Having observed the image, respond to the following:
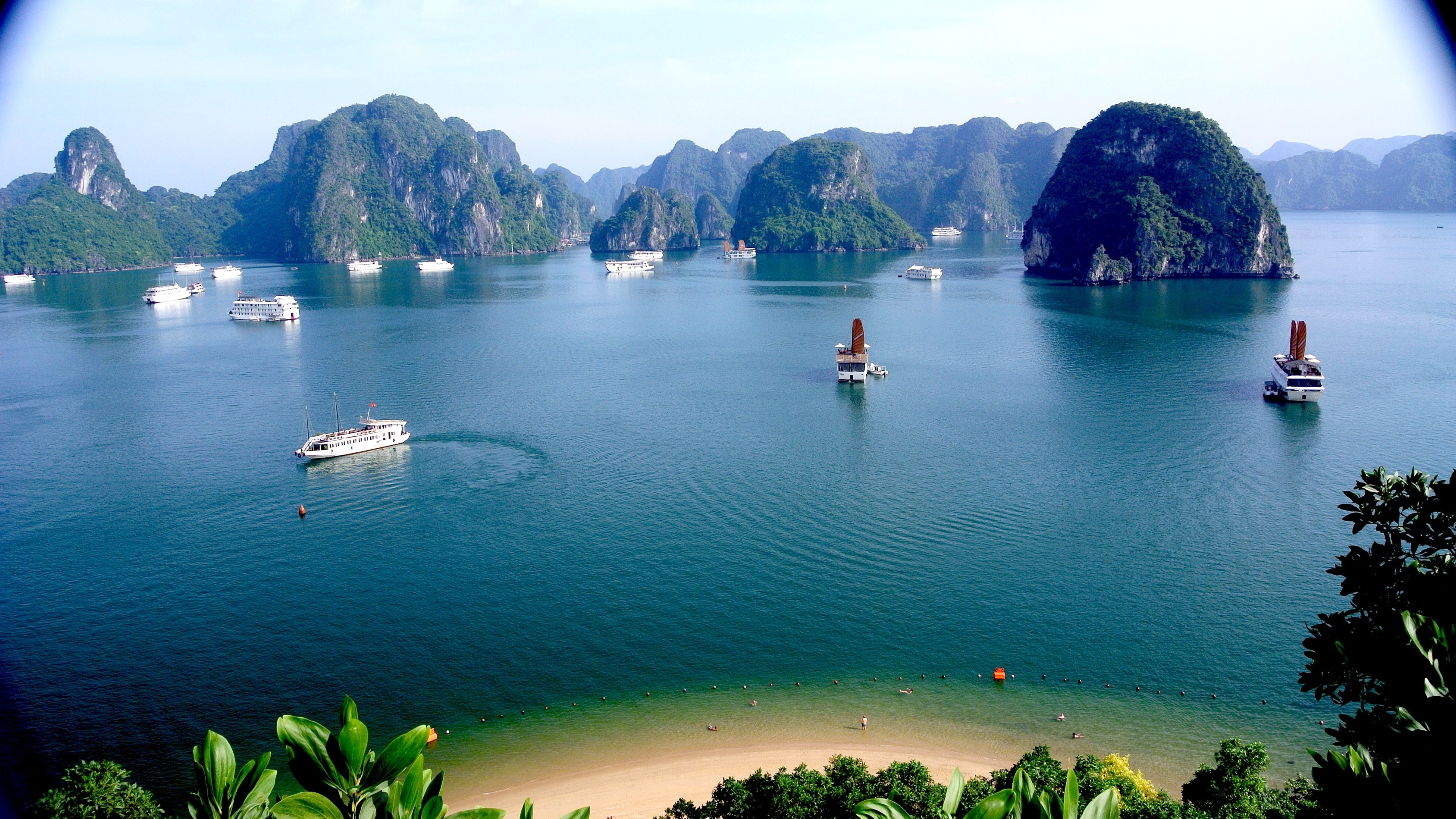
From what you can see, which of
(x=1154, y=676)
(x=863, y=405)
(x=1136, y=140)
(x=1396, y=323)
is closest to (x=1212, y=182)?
(x=1136, y=140)

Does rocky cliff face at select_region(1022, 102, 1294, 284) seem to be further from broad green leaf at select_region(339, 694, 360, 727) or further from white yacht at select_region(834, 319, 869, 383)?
broad green leaf at select_region(339, 694, 360, 727)

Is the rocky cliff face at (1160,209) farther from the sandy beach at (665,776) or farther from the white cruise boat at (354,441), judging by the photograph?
the sandy beach at (665,776)

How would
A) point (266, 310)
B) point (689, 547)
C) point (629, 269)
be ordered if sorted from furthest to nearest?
point (629, 269) < point (266, 310) < point (689, 547)

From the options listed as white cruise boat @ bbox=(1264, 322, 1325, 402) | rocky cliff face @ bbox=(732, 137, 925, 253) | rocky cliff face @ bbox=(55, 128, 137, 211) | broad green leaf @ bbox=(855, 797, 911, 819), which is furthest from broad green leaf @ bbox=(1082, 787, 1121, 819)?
rocky cliff face @ bbox=(55, 128, 137, 211)

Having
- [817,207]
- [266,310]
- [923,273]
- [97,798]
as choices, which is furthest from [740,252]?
[97,798]

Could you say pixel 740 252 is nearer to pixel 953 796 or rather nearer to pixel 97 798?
pixel 97 798

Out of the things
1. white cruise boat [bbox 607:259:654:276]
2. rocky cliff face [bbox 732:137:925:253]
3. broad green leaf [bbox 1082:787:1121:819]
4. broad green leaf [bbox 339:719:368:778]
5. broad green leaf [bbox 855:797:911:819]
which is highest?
rocky cliff face [bbox 732:137:925:253]

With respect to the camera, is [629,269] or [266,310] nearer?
[266,310]

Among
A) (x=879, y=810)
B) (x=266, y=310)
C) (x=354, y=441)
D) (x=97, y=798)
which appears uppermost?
(x=266, y=310)
